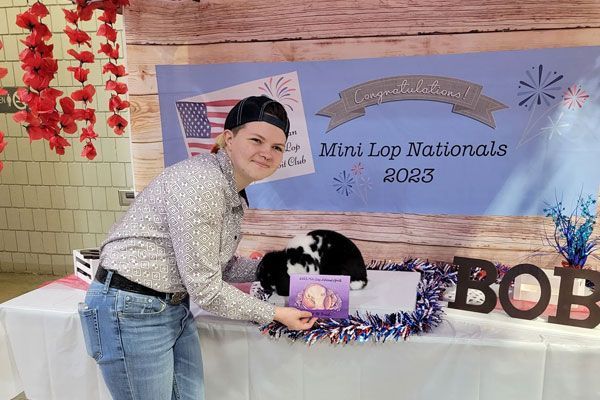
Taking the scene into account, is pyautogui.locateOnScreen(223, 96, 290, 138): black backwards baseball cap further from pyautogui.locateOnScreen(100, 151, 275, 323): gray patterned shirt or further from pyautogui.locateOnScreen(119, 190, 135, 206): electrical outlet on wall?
pyautogui.locateOnScreen(119, 190, 135, 206): electrical outlet on wall

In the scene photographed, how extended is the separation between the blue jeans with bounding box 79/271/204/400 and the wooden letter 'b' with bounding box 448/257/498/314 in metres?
0.92

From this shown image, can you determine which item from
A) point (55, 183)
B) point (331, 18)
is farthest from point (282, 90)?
point (55, 183)

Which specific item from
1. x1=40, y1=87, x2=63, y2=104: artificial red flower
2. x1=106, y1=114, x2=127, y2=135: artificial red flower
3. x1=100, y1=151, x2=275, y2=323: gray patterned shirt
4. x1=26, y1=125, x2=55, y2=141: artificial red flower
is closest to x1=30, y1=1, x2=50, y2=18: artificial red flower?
x1=40, y1=87, x2=63, y2=104: artificial red flower

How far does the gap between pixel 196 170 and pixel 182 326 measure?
0.53 metres

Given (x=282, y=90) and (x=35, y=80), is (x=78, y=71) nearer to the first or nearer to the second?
(x=35, y=80)

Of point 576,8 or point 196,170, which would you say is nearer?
point 196,170

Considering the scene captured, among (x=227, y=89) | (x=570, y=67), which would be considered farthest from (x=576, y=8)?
(x=227, y=89)

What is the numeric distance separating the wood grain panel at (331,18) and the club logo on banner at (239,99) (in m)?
0.19

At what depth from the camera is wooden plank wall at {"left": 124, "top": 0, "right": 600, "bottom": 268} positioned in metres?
1.77

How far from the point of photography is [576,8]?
170 centimetres

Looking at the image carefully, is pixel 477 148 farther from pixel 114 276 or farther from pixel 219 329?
pixel 114 276

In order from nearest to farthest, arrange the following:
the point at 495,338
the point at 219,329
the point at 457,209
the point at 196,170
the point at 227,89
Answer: the point at 196,170, the point at 495,338, the point at 219,329, the point at 457,209, the point at 227,89

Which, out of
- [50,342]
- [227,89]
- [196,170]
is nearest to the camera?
[196,170]

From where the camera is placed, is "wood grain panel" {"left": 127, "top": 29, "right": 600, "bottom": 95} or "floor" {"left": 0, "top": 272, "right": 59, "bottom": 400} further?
"floor" {"left": 0, "top": 272, "right": 59, "bottom": 400}
